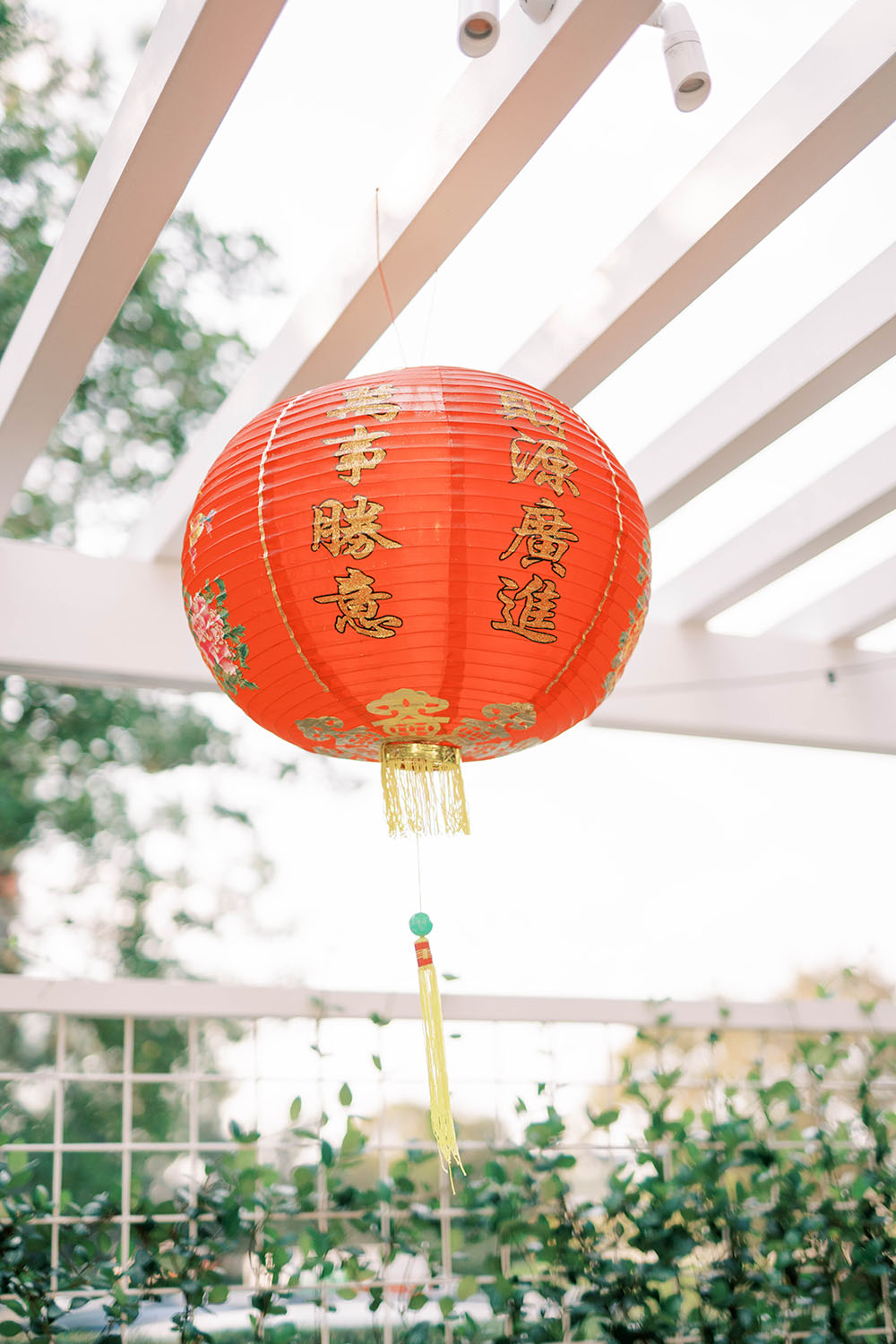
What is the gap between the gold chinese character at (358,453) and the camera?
121 cm

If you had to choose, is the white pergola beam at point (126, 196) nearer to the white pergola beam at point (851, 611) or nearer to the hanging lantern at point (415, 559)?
the hanging lantern at point (415, 559)

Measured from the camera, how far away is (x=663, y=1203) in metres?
2.60

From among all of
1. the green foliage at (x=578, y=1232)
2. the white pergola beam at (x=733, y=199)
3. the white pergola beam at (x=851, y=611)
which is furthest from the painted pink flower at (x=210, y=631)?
the white pergola beam at (x=851, y=611)

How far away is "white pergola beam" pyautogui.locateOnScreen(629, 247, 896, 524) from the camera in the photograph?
6.87 ft

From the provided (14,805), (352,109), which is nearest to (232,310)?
(352,109)

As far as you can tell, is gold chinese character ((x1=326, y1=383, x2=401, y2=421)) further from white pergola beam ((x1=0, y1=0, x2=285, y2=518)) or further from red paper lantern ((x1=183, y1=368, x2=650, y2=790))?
white pergola beam ((x1=0, y1=0, x2=285, y2=518))

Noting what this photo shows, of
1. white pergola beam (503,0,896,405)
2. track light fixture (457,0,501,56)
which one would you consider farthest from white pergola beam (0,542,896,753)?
track light fixture (457,0,501,56)

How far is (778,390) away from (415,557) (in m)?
1.29

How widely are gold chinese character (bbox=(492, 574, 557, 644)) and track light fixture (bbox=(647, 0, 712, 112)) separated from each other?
581 mm

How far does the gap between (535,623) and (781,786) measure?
6.69 meters

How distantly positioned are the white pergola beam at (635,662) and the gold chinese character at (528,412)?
1409 millimetres

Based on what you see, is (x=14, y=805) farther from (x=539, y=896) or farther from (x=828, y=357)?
(x=828, y=357)

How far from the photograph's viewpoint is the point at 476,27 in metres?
1.26

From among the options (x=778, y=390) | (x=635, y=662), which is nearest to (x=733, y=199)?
(x=778, y=390)
